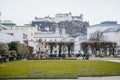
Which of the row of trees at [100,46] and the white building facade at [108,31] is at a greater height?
the white building facade at [108,31]

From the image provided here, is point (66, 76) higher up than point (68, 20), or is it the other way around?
point (68, 20)

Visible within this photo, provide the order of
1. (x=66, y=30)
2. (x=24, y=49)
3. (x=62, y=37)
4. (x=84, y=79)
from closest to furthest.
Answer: (x=84, y=79) → (x=24, y=49) → (x=62, y=37) → (x=66, y=30)

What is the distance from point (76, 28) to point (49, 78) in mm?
107272

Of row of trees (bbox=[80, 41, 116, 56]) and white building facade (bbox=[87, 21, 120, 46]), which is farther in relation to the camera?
white building facade (bbox=[87, 21, 120, 46])

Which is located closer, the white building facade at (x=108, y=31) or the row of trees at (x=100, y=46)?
the row of trees at (x=100, y=46)

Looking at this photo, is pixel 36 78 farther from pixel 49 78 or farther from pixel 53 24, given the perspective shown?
pixel 53 24

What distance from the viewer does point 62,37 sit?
96625mm

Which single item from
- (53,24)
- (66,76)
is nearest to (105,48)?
(66,76)

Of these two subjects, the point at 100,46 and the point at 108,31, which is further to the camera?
the point at 108,31

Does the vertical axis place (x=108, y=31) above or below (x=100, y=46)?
above

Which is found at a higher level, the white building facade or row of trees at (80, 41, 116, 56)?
the white building facade

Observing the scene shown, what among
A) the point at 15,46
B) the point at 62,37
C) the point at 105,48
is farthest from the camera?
the point at 62,37

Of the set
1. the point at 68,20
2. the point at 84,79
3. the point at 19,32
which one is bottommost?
the point at 84,79

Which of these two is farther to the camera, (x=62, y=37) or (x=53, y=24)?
(x=53, y=24)
